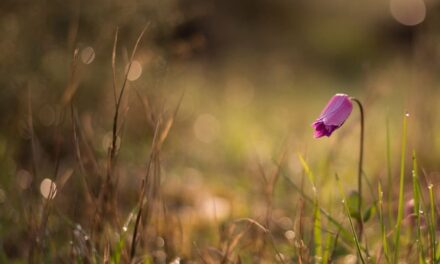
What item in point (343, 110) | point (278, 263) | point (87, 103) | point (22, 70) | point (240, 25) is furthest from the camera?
point (240, 25)

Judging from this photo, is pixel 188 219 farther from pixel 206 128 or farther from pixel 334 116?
pixel 206 128

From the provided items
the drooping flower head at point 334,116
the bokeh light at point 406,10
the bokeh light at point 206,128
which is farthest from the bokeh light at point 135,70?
the bokeh light at point 406,10

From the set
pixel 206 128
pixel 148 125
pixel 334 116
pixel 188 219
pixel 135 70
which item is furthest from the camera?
pixel 206 128

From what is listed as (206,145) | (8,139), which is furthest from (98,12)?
(206,145)

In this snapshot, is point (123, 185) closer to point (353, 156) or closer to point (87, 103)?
point (87, 103)

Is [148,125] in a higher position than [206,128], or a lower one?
higher

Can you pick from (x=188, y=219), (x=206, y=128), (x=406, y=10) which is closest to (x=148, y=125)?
(x=188, y=219)

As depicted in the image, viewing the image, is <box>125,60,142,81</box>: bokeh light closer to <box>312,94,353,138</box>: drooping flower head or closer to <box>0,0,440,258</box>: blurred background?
<box>0,0,440,258</box>: blurred background

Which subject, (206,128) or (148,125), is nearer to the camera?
(148,125)

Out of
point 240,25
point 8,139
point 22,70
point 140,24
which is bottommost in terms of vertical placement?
point 240,25
